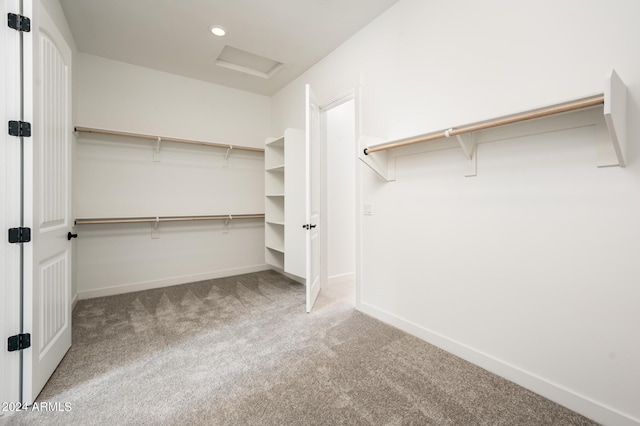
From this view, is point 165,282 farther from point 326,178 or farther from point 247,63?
point 247,63

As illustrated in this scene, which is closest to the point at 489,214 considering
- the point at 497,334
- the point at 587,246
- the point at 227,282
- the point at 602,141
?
the point at 587,246

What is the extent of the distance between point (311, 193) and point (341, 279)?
5.46ft

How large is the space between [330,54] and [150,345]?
131 inches

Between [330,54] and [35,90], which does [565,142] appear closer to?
[330,54]

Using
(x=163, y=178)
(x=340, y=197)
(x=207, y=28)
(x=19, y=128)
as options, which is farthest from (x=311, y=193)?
(x=163, y=178)

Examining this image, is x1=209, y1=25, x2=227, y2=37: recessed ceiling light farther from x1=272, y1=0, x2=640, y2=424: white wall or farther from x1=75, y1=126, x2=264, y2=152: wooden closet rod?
x1=272, y1=0, x2=640, y2=424: white wall

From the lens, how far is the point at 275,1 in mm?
2402

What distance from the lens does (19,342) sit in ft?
4.97

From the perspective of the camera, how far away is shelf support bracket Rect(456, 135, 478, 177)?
1866mm

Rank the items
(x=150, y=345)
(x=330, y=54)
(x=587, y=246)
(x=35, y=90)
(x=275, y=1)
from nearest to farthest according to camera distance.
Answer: (x=587, y=246) → (x=35, y=90) → (x=150, y=345) → (x=275, y=1) → (x=330, y=54)

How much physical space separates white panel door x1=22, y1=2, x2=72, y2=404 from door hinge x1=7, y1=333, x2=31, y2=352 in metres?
0.02

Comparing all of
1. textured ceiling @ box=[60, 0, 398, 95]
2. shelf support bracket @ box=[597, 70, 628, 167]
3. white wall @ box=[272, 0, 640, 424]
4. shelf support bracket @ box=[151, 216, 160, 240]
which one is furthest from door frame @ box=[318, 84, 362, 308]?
shelf support bracket @ box=[151, 216, 160, 240]

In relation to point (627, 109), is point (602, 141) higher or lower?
lower

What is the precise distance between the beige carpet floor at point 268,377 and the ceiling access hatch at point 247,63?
9.62 feet
